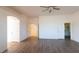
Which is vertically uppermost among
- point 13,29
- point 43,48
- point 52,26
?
point 52,26

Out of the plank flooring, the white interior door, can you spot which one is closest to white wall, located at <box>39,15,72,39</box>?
the white interior door

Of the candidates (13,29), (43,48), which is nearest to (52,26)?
(13,29)

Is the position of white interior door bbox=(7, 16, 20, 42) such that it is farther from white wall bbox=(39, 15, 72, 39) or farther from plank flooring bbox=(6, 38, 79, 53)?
white wall bbox=(39, 15, 72, 39)

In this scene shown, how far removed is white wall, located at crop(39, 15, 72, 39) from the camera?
1327 centimetres

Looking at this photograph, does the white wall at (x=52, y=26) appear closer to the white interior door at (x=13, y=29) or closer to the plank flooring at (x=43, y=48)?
the white interior door at (x=13, y=29)

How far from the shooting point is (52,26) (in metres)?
13.5

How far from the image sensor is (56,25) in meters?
13.4

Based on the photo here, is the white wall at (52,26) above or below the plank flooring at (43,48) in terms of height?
above

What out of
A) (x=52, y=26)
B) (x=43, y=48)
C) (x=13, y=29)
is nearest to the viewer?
(x=43, y=48)

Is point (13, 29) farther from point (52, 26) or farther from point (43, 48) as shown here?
point (52, 26)

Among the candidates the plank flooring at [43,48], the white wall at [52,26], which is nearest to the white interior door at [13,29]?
the plank flooring at [43,48]

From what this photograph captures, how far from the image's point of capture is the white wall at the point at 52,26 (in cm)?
1327
